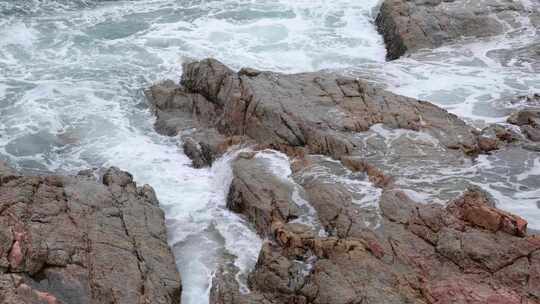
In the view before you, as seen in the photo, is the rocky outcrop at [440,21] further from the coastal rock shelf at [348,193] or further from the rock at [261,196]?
the rock at [261,196]

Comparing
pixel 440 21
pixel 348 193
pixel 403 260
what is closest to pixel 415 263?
pixel 403 260

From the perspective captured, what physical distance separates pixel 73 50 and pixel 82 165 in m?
9.02

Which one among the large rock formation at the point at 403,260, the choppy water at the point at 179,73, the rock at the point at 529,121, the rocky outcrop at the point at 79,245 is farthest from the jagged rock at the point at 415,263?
the rock at the point at 529,121

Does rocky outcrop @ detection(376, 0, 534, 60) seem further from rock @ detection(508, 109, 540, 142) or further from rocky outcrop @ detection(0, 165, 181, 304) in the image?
rocky outcrop @ detection(0, 165, 181, 304)

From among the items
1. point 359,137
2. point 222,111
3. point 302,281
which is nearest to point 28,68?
point 222,111

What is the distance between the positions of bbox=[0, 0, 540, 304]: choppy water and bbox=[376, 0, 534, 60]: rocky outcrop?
29.1 inches

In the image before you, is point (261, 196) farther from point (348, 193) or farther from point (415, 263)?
point (415, 263)

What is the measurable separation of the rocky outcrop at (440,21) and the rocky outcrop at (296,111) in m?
6.35

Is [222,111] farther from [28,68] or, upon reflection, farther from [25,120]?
[28,68]

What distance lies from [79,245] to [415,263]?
615 cm

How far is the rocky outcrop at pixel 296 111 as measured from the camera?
13.9 m

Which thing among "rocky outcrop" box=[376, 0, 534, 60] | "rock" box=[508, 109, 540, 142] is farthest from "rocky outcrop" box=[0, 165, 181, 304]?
"rocky outcrop" box=[376, 0, 534, 60]

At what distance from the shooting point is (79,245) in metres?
9.76

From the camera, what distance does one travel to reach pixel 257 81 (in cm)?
1605
